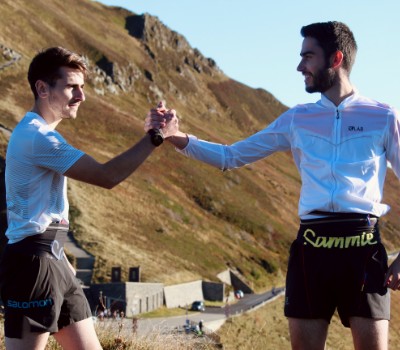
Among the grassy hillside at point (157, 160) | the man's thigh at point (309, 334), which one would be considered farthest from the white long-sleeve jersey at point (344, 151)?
the grassy hillside at point (157, 160)

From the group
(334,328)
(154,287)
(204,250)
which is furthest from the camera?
(204,250)

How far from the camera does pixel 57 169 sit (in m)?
5.02

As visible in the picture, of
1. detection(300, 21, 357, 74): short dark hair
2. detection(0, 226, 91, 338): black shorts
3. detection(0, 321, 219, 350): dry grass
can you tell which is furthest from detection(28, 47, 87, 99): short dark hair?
detection(0, 321, 219, 350): dry grass

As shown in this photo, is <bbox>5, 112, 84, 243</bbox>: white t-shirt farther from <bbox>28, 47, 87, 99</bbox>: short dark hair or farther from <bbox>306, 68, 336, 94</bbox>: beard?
<bbox>306, 68, 336, 94</bbox>: beard

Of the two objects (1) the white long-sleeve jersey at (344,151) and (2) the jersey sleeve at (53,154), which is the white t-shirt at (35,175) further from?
(1) the white long-sleeve jersey at (344,151)

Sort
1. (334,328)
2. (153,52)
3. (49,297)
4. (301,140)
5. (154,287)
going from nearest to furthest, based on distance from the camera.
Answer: (49,297) → (301,140) → (334,328) → (154,287) → (153,52)

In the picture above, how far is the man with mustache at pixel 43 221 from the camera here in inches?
196

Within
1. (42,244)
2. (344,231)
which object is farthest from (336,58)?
(42,244)

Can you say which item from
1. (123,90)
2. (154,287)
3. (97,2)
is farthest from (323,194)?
(97,2)

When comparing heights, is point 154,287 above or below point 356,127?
below

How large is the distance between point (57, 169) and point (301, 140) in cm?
164

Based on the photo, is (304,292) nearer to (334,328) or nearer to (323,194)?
(323,194)

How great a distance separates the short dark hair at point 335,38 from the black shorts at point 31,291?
2285mm

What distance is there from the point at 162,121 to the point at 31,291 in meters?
1.55
